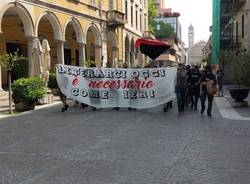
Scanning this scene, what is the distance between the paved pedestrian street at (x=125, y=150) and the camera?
6.84 metres

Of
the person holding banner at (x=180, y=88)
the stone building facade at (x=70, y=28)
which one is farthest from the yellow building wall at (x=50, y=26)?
the person holding banner at (x=180, y=88)

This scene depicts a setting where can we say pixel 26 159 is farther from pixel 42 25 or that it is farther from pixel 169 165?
pixel 42 25

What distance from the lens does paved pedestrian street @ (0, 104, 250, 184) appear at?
6836 mm

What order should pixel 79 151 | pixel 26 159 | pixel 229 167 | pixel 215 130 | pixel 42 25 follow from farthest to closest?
pixel 42 25
pixel 215 130
pixel 79 151
pixel 26 159
pixel 229 167

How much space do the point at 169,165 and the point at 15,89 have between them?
11.2m

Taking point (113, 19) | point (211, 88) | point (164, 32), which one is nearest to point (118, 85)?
point (211, 88)

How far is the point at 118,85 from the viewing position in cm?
1720

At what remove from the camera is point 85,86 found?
17.2 meters

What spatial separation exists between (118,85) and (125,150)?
8415 mm

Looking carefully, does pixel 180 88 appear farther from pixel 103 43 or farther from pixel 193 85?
pixel 103 43

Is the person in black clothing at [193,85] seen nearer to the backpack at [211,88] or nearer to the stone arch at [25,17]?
the backpack at [211,88]

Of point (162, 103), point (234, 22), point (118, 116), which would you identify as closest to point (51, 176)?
point (118, 116)

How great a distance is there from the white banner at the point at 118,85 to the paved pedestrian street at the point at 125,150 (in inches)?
92.7

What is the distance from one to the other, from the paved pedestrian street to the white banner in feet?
7.73
